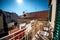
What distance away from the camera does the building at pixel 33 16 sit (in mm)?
2006

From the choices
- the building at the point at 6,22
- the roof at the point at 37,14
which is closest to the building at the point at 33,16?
the roof at the point at 37,14

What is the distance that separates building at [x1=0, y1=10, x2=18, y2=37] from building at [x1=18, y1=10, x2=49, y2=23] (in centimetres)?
37

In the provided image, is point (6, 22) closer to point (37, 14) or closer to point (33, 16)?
point (33, 16)

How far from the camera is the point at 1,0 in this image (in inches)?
96.7

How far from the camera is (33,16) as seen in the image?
2133 mm

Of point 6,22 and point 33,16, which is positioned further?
point 6,22

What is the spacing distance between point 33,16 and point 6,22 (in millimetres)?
1121

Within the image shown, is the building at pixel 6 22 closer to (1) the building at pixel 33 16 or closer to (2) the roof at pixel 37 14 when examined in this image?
(1) the building at pixel 33 16

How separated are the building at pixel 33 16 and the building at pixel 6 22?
1.21 ft

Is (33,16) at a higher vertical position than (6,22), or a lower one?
higher

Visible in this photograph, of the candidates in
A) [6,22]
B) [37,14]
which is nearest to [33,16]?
[37,14]

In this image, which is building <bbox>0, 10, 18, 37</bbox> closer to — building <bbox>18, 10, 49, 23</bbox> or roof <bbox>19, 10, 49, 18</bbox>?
building <bbox>18, 10, 49, 23</bbox>

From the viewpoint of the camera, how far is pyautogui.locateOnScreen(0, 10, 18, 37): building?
2.58 meters

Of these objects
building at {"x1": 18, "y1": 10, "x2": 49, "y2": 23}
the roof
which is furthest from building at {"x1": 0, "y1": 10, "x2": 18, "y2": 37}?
the roof
